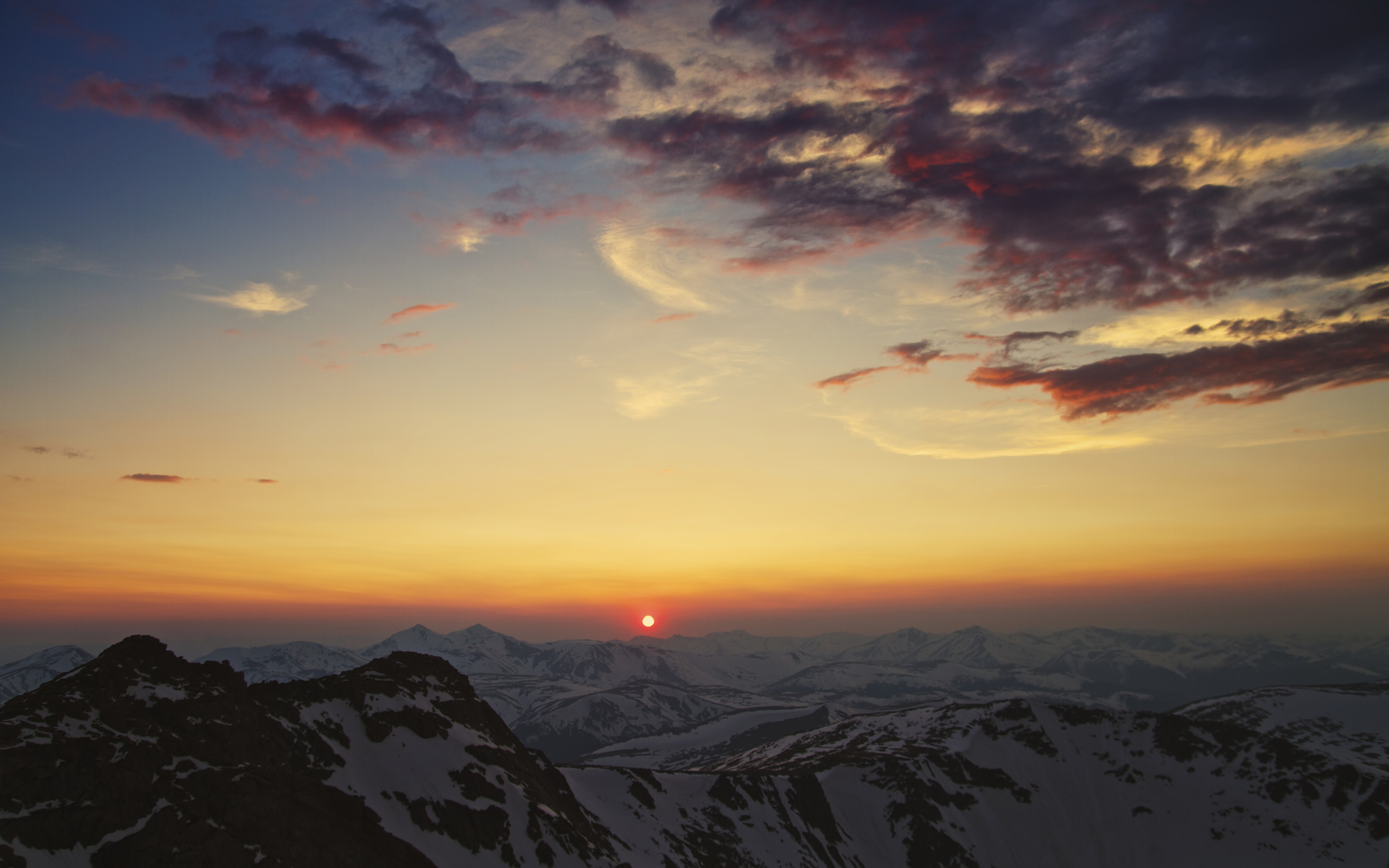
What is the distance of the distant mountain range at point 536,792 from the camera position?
5866 centimetres

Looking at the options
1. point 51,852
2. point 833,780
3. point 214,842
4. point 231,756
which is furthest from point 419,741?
point 833,780

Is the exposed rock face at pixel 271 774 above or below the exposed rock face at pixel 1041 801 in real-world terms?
above

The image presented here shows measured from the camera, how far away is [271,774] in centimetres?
6675

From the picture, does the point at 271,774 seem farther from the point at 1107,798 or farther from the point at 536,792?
the point at 1107,798

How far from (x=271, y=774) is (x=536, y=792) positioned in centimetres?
3991

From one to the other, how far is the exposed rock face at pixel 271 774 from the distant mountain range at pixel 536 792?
0.20 m

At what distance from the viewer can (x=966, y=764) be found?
600ft

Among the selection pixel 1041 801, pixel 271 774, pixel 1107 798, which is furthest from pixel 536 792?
pixel 1107 798

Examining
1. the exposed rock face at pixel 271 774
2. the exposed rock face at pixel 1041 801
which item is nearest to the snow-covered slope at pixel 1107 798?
the exposed rock face at pixel 1041 801

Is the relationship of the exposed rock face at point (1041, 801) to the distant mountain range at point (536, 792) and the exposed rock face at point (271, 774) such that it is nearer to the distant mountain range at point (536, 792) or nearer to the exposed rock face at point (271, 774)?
the distant mountain range at point (536, 792)

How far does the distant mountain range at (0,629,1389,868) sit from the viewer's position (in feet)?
192

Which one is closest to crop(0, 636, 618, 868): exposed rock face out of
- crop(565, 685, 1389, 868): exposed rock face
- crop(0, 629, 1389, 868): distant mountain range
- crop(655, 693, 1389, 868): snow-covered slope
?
crop(0, 629, 1389, 868): distant mountain range

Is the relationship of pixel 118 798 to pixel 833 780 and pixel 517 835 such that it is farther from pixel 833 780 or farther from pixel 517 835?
pixel 833 780

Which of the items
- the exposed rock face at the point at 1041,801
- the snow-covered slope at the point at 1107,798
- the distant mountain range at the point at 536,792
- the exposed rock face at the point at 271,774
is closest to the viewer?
the exposed rock face at the point at 271,774
